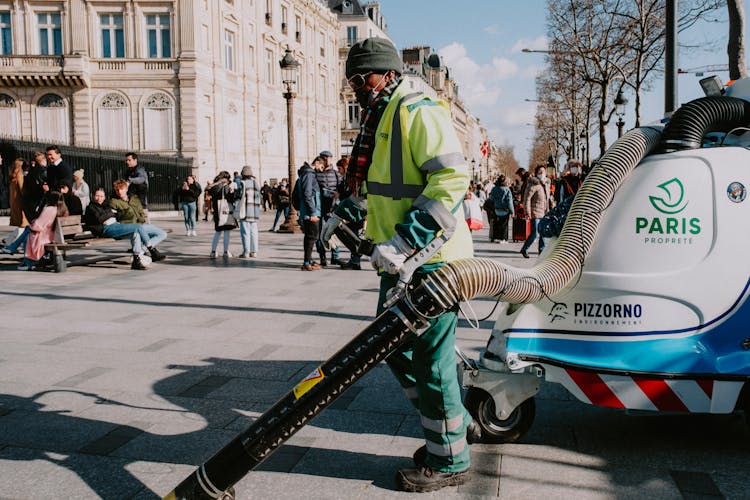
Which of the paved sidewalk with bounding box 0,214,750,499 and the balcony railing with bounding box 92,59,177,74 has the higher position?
the balcony railing with bounding box 92,59,177,74

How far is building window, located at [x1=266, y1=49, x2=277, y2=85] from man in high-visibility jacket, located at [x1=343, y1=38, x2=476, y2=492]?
4308cm

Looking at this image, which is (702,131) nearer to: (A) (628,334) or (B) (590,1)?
(A) (628,334)

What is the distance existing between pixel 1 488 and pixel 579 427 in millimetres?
2948

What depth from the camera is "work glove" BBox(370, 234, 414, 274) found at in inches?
120

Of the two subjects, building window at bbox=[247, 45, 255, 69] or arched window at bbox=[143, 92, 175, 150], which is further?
building window at bbox=[247, 45, 255, 69]

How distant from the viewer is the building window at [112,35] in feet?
121

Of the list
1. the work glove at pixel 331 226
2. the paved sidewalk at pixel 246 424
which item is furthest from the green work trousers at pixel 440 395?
the work glove at pixel 331 226

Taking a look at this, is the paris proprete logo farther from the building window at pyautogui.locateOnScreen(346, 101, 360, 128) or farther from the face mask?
the building window at pyautogui.locateOnScreen(346, 101, 360, 128)

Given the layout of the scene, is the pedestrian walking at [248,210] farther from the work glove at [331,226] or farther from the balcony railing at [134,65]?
the balcony railing at [134,65]

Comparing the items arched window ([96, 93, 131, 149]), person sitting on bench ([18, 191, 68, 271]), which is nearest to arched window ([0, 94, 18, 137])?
arched window ([96, 93, 131, 149])

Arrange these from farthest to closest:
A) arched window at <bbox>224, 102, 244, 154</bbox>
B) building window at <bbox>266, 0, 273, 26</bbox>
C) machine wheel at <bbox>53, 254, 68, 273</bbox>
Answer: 1. building window at <bbox>266, 0, 273, 26</bbox>
2. arched window at <bbox>224, 102, 244, 154</bbox>
3. machine wheel at <bbox>53, 254, 68, 273</bbox>

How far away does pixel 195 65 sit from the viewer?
36.3m

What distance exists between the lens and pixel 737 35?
1043 centimetres

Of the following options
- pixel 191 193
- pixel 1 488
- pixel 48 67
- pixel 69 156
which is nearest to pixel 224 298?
pixel 1 488
